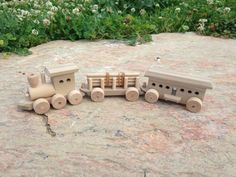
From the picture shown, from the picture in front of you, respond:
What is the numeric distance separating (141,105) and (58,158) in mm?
1023

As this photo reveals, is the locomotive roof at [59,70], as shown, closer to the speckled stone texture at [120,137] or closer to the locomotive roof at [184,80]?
the speckled stone texture at [120,137]

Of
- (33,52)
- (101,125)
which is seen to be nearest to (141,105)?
(101,125)

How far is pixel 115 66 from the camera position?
15.0 feet

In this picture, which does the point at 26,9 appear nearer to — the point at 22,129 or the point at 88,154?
the point at 22,129

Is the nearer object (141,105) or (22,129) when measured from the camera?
(22,129)

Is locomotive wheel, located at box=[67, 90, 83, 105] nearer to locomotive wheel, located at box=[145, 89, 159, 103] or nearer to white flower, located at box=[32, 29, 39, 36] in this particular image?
locomotive wheel, located at box=[145, 89, 159, 103]

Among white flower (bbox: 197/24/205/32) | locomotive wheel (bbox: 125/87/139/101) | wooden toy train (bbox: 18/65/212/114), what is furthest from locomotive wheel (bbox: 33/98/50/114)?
white flower (bbox: 197/24/205/32)

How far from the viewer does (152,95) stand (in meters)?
3.61

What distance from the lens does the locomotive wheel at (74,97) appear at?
11.5 ft

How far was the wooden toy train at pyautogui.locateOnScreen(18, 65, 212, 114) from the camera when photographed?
3.41 meters

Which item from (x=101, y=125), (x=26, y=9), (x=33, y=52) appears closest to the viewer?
(x=101, y=125)

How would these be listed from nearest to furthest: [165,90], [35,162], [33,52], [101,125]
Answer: [35,162] < [101,125] < [165,90] < [33,52]

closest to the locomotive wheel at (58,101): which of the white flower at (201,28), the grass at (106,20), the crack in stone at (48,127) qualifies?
the crack in stone at (48,127)

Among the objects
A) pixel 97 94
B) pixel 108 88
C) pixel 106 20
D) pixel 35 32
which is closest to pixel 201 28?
pixel 106 20
